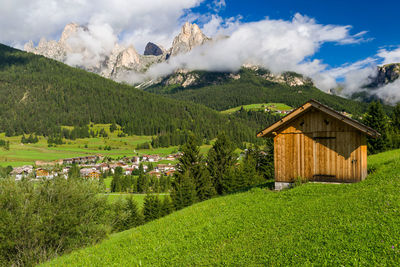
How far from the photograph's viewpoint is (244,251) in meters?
8.91

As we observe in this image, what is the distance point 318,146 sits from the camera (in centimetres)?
1720

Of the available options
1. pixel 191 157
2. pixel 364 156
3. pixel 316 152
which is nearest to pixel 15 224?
pixel 316 152

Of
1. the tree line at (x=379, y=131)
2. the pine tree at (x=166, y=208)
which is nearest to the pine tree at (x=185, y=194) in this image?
the pine tree at (x=166, y=208)

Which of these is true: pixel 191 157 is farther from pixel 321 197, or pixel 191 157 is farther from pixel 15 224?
pixel 321 197

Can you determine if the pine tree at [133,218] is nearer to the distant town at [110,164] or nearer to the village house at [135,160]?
the distant town at [110,164]

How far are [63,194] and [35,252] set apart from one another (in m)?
4.96

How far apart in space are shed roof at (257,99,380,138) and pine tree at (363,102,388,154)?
105 feet

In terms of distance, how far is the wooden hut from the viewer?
635 inches

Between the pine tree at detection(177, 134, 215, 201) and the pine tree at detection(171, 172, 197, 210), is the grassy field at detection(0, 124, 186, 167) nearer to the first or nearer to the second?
the pine tree at detection(177, 134, 215, 201)

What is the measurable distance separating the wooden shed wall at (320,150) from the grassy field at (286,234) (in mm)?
1649

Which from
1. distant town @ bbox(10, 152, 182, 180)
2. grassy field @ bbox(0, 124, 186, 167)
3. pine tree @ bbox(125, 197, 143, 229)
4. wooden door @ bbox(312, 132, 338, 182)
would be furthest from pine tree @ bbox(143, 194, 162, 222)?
grassy field @ bbox(0, 124, 186, 167)

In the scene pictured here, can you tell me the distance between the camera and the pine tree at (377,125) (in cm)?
4203

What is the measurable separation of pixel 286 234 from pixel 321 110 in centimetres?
1053

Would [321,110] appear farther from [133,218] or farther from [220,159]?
[133,218]
